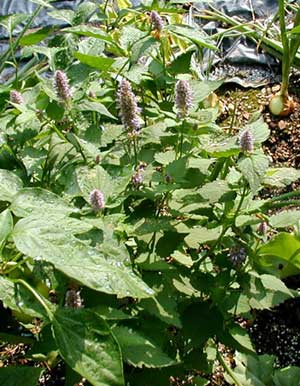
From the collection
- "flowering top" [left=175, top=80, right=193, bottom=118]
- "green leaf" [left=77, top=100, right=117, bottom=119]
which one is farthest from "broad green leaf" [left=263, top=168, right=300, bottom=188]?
"green leaf" [left=77, top=100, right=117, bottom=119]

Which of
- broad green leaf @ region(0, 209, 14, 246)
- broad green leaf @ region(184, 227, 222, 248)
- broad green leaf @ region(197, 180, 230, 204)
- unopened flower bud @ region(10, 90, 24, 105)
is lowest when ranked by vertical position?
broad green leaf @ region(184, 227, 222, 248)

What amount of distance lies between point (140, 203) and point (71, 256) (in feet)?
1.61

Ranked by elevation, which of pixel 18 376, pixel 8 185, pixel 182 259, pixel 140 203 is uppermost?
pixel 8 185

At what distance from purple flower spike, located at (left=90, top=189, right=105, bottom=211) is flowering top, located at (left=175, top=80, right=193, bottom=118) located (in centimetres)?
26

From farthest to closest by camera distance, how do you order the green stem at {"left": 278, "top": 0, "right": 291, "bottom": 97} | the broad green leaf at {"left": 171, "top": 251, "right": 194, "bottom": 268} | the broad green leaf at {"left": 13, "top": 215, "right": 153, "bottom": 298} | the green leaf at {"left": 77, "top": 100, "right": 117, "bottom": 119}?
the green stem at {"left": 278, "top": 0, "right": 291, "bottom": 97} → the broad green leaf at {"left": 171, "top": 251, "right": 194, "bottom": 268} → the green leaf at {"left": 77, "top": 100, "right": 117, "bottom": 119} → the broad green leaf at {"left": 13, "top": 215, "right": 153, "bottom": 298}

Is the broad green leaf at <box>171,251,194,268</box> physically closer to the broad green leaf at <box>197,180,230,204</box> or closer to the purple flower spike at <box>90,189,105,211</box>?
the broad green leaf at <box>197,180,230,204</box>

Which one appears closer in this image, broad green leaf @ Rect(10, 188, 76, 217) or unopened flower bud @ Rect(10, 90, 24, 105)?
broad green leaf @ Rect(10, 188, 76, 217)

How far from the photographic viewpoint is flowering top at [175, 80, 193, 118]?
4.55ft

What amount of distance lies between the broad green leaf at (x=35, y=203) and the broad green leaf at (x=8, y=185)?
6 centimetres

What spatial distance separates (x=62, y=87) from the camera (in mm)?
1392

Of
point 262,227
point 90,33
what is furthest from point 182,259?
point 90,33

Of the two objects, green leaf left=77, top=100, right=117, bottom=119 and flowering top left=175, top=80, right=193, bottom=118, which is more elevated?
flowering top left=175, top=80, right=193, bottom=118

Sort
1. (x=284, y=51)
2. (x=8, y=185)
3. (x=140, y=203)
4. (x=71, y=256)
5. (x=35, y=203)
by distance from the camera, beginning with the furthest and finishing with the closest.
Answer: (x=284, y=51) → (x=140, y=203) → (x=8, y=185) → (x=35, y=203) → (x=71, y=256)

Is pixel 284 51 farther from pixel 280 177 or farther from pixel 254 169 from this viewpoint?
pixel 254 169
